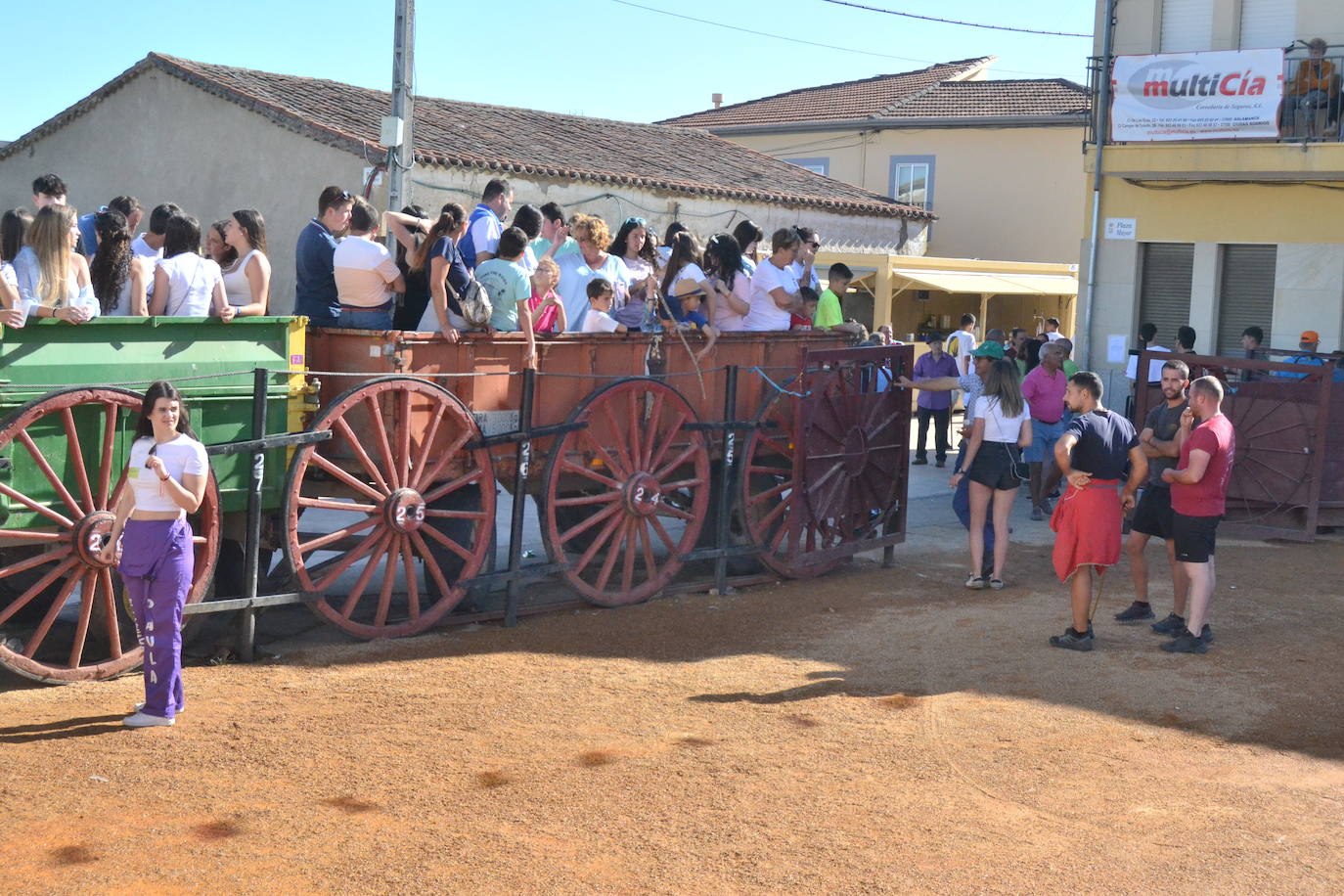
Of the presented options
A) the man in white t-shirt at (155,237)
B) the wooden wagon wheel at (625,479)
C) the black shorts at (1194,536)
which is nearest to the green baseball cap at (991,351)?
the black shorts at (1194,536)

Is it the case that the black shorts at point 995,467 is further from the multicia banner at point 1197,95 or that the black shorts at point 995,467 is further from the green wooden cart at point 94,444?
the multicia banner at point 1197,95

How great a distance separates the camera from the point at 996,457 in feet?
32.2

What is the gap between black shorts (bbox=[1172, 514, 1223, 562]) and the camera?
841 cm

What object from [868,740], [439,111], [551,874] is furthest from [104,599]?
[439,111]

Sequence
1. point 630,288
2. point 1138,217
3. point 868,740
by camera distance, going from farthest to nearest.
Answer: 1. point 1138,217
2. point 630,288
3. point 868,740

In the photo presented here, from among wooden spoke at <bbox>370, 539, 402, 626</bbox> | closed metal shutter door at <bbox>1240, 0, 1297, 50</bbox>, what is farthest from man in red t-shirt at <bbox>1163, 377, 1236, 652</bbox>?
closed metal shutter door at <bbox>1240, 0, 1297, 50</bbox>

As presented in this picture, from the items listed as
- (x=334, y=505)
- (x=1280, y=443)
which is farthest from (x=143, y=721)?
(x=1280, y=443)

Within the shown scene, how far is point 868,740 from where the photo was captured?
654cm

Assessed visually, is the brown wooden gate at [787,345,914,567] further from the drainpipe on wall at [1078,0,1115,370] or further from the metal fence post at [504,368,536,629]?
the drainpipe on wall at [1078,0,1115,370]

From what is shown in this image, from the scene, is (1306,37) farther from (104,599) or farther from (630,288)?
(104,599)

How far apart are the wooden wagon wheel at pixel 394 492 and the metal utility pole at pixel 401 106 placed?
603 cm

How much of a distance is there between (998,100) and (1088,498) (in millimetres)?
26705

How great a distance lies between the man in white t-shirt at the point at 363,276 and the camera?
7.79 m

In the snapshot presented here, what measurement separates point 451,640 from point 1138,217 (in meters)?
12.6
